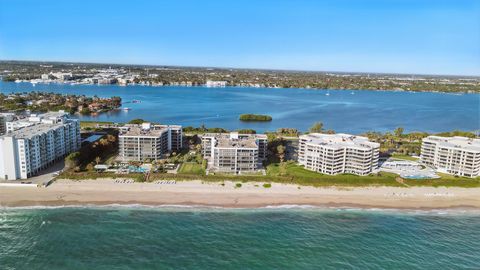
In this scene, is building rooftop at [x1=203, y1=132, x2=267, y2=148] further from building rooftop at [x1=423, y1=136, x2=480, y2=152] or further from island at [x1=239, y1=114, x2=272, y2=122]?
island at [x1=239, y1=114, x2=272, y2=122]

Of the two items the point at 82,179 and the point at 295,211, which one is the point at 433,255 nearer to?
the point at 295,211

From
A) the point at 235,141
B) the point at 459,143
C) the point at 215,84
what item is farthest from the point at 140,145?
the point at 215,84

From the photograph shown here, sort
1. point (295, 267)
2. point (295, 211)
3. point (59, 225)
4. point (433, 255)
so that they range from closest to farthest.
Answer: point (295, 267)
point (433, 255)
point (59, 225)
point (295, 211)

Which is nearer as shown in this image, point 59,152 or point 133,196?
point 133,196

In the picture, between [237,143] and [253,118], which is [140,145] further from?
[253,118]

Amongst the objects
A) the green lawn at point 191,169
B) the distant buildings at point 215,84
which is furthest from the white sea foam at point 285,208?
the distant buildings at point 215,84

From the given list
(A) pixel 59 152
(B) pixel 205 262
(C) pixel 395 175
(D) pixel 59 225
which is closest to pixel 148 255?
(B) pixel 205 262

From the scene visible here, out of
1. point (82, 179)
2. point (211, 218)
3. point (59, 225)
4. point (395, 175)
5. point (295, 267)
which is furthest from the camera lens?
point (395, 175)

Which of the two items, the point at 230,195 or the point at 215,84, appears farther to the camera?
the point at 215,84
